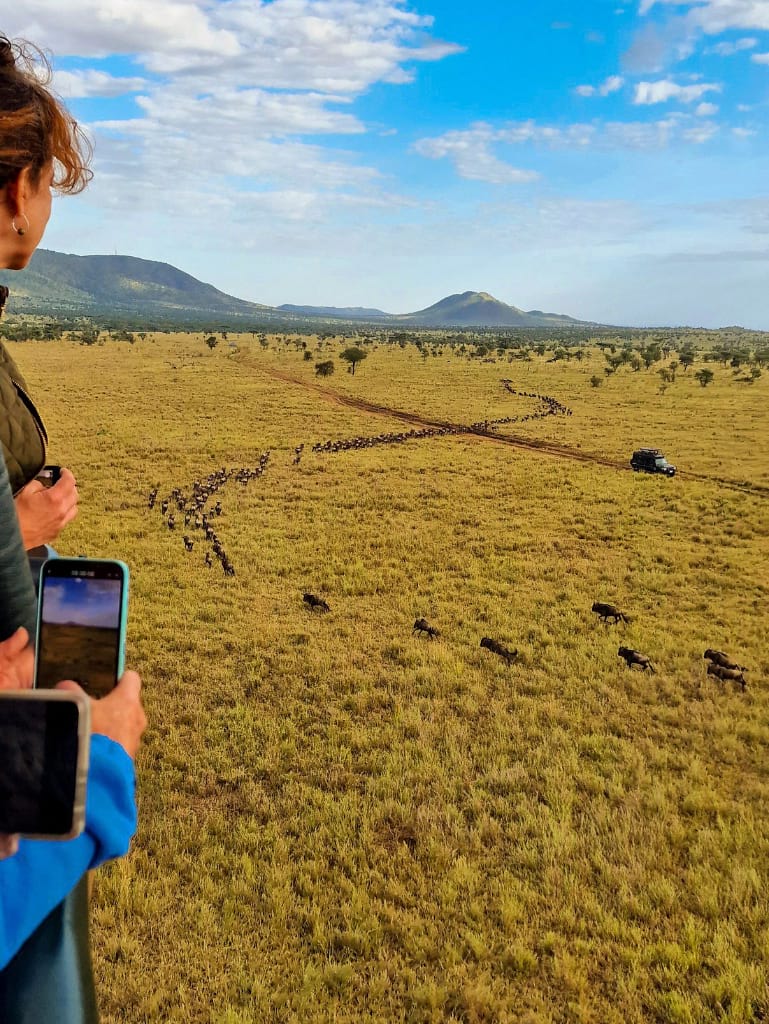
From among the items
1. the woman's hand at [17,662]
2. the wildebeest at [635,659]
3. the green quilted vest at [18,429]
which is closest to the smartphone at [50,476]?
the green quilted vest at [18,429]

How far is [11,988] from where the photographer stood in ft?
5.16

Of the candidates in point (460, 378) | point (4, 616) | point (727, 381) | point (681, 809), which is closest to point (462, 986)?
point (681, 809)

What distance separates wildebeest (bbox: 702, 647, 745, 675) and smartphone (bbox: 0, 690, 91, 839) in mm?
11867

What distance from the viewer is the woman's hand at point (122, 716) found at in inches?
57.1

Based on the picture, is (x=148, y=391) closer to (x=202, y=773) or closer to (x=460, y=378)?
(x=460, y=378)

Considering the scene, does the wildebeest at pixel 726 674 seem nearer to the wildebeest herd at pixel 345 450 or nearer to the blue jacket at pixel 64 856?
the wildebeest herd at pixel 345 450

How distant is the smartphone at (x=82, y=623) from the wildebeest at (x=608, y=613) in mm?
12333

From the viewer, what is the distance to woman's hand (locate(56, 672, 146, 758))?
1.45 m

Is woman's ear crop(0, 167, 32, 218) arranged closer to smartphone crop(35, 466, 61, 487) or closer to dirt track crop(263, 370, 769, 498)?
smartphone crop(35, 466, 61, 487)

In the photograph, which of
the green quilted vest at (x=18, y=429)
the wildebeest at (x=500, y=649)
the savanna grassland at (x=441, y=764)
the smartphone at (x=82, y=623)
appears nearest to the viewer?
the smartphone at (x=82, y=623)

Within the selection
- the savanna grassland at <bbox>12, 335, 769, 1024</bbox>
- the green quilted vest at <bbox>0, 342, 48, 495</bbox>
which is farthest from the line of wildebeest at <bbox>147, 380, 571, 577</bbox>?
the green quilted vest at <bbox>0, 342, 48, 495</bbox>

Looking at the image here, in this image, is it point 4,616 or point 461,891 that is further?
point 461,891

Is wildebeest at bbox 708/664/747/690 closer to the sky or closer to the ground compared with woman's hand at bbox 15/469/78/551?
closer to the ground

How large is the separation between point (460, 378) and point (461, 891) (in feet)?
171
